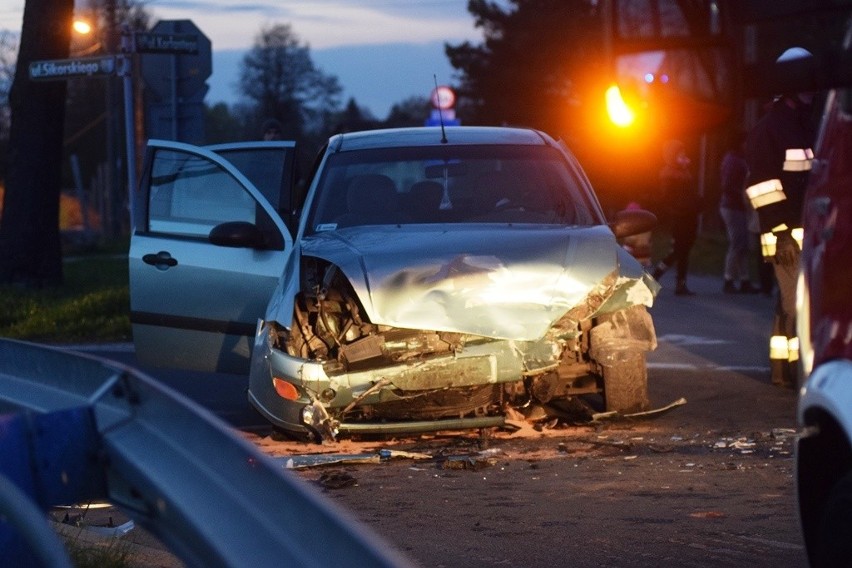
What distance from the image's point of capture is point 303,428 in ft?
25.4

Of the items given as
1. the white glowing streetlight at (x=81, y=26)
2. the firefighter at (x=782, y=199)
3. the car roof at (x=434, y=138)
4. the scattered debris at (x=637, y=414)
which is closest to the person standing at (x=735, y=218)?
the white glowing streetlight at (x=81, y=26)

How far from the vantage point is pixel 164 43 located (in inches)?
559

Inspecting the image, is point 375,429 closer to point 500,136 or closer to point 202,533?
point 500,136

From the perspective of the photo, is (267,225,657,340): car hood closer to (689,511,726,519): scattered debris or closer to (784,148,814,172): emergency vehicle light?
(784,148,814,172): emergency vehicle light

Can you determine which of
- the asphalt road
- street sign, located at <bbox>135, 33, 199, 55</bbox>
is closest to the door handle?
the asphalt road

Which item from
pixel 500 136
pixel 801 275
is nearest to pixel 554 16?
pixel 500 136

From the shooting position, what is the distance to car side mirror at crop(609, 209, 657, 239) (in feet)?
29.4

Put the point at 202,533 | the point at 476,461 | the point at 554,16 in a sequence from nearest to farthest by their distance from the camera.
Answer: the point at 202,533 < the point at 476,461 < the point at 554,16

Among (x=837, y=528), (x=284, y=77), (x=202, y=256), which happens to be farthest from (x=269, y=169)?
(x=284, y=77)

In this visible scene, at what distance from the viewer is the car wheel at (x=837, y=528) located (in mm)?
3525

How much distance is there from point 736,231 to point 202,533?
16.6 meters

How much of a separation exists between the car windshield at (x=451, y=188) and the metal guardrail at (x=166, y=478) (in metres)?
5.06

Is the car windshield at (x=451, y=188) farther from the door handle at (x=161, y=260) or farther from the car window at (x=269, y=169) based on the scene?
the door handle at (x=161, y=260)

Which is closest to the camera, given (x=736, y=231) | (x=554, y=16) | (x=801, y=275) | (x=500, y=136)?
(x=801, y=275)
